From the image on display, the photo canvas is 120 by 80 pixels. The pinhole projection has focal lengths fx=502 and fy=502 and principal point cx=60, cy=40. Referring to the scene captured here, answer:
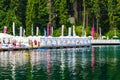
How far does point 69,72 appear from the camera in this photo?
1934 inches

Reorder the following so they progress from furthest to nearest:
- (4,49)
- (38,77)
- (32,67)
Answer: (4,49) < (32,67) < (38,77)

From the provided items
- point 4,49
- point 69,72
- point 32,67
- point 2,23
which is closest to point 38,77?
point 69,72

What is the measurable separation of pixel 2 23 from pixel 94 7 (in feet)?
84.2

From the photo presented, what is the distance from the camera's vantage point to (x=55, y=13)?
450 ft

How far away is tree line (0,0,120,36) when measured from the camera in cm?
13250

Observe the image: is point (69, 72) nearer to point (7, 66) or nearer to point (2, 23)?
point (7, 66)

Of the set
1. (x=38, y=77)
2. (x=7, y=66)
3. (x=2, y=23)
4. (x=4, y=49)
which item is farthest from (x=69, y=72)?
(x=2, y=23)

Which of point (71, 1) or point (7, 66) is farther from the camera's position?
point (71, 1)

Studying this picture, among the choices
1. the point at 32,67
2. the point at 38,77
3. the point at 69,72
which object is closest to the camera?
the point at 38,77

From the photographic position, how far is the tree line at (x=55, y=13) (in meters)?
132

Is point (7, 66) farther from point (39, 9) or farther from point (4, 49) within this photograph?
point (39, 9)

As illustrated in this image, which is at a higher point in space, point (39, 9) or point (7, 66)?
point (39, 9)

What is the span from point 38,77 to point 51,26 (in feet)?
299

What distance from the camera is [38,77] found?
1770 inches
